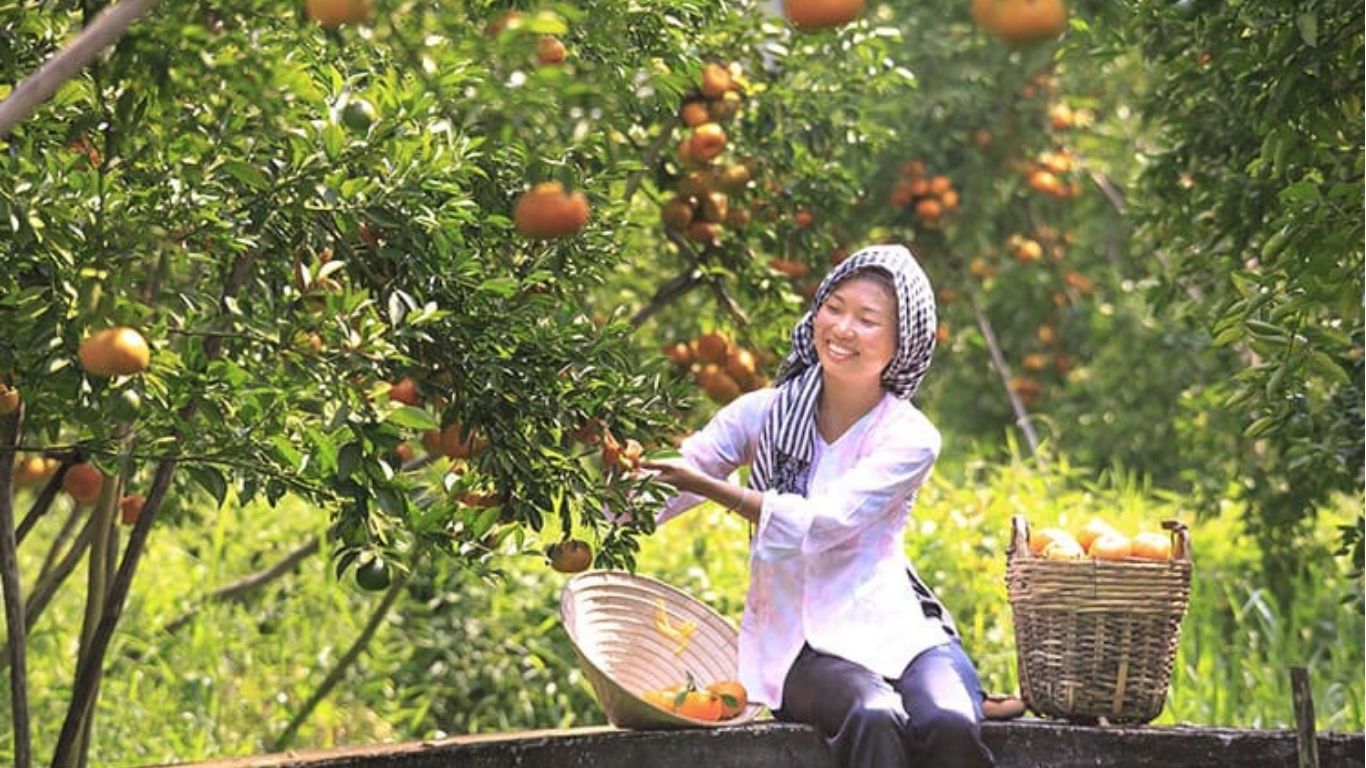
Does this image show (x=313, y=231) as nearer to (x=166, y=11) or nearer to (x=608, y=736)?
(x=166, y=11)

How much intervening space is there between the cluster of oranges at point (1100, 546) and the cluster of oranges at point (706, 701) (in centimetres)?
54

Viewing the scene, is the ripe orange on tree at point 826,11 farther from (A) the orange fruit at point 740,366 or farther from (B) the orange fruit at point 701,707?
(A) the orange fruit at point 740,366

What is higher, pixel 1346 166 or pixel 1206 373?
pixel 1206 373

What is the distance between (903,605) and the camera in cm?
355

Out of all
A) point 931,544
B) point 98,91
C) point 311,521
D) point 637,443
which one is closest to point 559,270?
point 637,443

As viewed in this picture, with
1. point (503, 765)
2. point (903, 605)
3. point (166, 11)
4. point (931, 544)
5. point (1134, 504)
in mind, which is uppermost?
point (1134, 504)

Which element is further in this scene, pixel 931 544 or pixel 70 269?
pixel 931 544

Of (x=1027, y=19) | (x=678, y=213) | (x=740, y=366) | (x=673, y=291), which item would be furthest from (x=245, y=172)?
(x=673, y=291)

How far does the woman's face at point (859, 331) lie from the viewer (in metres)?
3.50

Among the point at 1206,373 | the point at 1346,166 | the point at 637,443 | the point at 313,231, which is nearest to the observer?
the point at 313,231

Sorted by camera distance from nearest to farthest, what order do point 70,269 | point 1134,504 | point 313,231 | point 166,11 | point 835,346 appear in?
1. point 166,11
2. point 70,269
3. point 313,231
4. point 835,346
5. point 1134,504

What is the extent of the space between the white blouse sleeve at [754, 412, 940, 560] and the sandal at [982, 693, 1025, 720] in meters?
0.47

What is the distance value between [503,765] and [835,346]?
2.78 ft

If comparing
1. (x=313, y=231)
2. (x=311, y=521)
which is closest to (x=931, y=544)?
(x=311, y=521)
